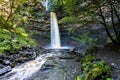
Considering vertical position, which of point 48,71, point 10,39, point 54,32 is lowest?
point 48,71

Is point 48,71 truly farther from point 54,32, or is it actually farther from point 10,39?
point 54,32

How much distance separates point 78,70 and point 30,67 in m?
2.73

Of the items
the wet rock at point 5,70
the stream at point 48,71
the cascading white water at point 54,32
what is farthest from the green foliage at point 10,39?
the cascading white water at point 54,32

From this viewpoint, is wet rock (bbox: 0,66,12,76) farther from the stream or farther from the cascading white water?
the cascading white water

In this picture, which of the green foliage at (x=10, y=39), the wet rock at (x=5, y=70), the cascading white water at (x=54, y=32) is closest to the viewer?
the green foliage at (x=10, y=39)

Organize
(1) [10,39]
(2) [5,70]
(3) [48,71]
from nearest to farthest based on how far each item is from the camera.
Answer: (1) [10,39] < (3) [48,71] < (2) [5,70]

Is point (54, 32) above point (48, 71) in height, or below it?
above

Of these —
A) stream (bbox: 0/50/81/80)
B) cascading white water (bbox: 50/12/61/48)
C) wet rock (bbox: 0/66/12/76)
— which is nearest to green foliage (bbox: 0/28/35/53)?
stream (bbox: 0/50/81/80)

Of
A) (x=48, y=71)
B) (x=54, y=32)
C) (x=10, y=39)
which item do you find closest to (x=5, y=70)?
(x=48, y=71)

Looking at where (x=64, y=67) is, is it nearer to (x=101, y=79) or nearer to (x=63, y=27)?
(x=101, y=79)

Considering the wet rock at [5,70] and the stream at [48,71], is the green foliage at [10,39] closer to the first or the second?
the stream at [48,71]

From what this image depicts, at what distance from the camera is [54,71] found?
881 centimetres

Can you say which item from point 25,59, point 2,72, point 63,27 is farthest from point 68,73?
point 63,27

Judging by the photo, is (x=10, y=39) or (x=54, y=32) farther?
(x=54, y=32)
